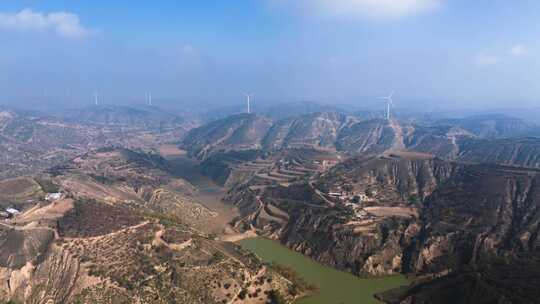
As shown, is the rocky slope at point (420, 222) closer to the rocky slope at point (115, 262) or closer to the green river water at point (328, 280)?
the green river water at point (328, 280)

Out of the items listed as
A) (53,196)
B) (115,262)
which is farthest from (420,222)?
(53,196)

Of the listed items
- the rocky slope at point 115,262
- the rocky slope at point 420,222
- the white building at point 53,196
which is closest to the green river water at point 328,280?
the rocky slope at point 420,222

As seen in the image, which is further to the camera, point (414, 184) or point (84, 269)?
point (414, 184)

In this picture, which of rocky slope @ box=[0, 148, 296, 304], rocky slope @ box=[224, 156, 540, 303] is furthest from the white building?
rocky slope @ box=[224, 156, 540, 303]

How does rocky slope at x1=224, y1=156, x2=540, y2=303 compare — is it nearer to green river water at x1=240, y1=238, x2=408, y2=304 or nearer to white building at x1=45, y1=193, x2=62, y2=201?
green river water at x1=240, y1=238, x2=408, y2=304

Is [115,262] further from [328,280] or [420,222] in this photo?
[420,222]

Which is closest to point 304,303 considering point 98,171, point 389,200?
point 389,200

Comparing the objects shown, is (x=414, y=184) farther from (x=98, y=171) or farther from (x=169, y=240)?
(x=98, y=171)

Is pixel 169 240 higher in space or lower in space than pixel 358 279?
higher
